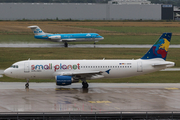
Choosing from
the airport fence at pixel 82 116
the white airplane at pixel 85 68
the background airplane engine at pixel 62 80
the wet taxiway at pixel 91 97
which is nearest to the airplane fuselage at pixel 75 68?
the white airplane at pixel 85 68

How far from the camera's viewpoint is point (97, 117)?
2539 cm

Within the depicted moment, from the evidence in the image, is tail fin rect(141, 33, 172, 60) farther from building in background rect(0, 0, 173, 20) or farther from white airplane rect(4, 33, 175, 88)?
building in background rect(0, 0, 173, 20)

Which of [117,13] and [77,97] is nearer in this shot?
[77,97]

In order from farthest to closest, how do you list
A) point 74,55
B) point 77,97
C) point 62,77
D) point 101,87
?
point 74,55 < point 101,87 < point 62,77 < point 77,97

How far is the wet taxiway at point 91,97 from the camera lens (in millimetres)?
30250

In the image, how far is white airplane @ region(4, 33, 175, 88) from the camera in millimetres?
39969

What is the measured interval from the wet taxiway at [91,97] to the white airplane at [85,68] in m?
1.74

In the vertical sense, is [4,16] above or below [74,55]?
above

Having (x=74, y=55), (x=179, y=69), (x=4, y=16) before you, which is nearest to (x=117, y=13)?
(x=4, y=16)

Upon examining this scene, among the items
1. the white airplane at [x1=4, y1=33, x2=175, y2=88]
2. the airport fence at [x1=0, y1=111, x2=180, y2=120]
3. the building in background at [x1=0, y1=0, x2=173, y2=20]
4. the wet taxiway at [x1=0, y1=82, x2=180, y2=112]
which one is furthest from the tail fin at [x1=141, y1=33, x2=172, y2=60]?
the building in background at [x1=0, y1=0, x2=173, y2=20]

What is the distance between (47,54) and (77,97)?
38.5 meters

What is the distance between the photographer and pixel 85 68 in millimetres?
40875

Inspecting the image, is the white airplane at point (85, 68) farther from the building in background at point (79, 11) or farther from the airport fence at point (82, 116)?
the building in background at point (79, 11)

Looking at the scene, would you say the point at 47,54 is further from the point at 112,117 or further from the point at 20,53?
the point at 112,117
